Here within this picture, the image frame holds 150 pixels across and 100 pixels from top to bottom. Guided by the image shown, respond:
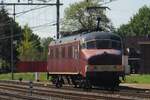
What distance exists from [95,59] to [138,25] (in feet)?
411

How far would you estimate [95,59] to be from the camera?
33375 millimetres

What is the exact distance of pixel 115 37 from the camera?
115 feet

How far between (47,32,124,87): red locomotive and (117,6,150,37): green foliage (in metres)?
117

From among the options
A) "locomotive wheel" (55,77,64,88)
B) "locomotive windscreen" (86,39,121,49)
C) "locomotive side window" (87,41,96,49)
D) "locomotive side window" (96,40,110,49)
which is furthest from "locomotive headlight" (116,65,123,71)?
"locomotive wheel" (55,77,64,88)

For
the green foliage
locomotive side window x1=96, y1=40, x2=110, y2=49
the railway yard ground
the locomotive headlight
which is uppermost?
the green foliage

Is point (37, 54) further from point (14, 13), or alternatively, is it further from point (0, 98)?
point (0, 98)

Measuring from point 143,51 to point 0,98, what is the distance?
54.0 m

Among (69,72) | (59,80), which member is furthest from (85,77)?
(59,80)

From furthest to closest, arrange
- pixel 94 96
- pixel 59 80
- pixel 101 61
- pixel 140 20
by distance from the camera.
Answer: pixel 140 20 → pixel 59 80 → pixel 101 61 → pixel 94 96

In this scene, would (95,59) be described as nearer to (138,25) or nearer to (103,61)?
(103,61)

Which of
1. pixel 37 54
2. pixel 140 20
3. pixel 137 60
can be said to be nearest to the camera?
pixel 137 60

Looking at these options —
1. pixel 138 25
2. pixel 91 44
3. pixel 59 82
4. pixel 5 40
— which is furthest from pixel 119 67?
pixel 138 25

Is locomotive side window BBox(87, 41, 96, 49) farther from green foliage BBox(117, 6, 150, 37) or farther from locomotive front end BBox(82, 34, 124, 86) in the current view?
green foliage BBox(117, 6, 150, 37)

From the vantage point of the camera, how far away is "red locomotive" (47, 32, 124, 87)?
33375 millimetres
